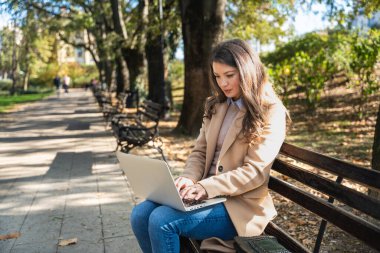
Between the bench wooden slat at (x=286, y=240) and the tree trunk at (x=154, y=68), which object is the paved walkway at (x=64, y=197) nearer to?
the bench wooden slat at (x=286, y=240)

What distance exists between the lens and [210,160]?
2924 mm

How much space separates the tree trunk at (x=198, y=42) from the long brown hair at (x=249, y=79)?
21.3 feet

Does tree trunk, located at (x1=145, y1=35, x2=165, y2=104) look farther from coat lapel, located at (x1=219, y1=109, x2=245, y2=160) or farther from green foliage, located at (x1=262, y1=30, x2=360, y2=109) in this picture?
coat lapel, located at (x1=219, y1=109, x2=245, y2=160)

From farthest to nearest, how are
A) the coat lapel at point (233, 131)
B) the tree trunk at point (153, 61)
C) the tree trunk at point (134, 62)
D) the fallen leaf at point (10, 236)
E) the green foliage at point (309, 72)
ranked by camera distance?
the tree trunk at point (134, 62) < the tree trunk at point (153, 61) < the green foliage at point (309, 72) < the fallen leaf at point (10, 236) < the coat lapel at point (233, 131)

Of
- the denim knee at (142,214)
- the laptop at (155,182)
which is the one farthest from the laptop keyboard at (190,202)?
the denim knee at (142,214)

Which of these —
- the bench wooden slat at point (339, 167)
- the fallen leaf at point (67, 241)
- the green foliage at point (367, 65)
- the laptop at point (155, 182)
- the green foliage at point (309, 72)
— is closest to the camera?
the bench wooden slat at point (339, 167)

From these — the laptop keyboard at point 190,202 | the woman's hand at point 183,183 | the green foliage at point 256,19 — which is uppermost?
the green foliage at point 256,19

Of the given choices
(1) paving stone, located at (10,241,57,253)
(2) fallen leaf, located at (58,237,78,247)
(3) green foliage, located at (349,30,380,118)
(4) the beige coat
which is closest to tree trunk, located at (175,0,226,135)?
(3) green foliage, located at (349,30,380,118)

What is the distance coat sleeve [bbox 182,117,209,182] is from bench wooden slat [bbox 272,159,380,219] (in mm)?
563

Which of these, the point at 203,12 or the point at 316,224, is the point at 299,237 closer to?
the point at 316,224

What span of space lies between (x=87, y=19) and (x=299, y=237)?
2585cm

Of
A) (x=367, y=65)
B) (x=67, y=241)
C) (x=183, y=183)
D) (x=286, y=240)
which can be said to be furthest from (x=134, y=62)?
(x=286, y=240)

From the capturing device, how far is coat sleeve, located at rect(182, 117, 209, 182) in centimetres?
300

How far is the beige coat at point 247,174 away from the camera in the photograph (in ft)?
8.41
